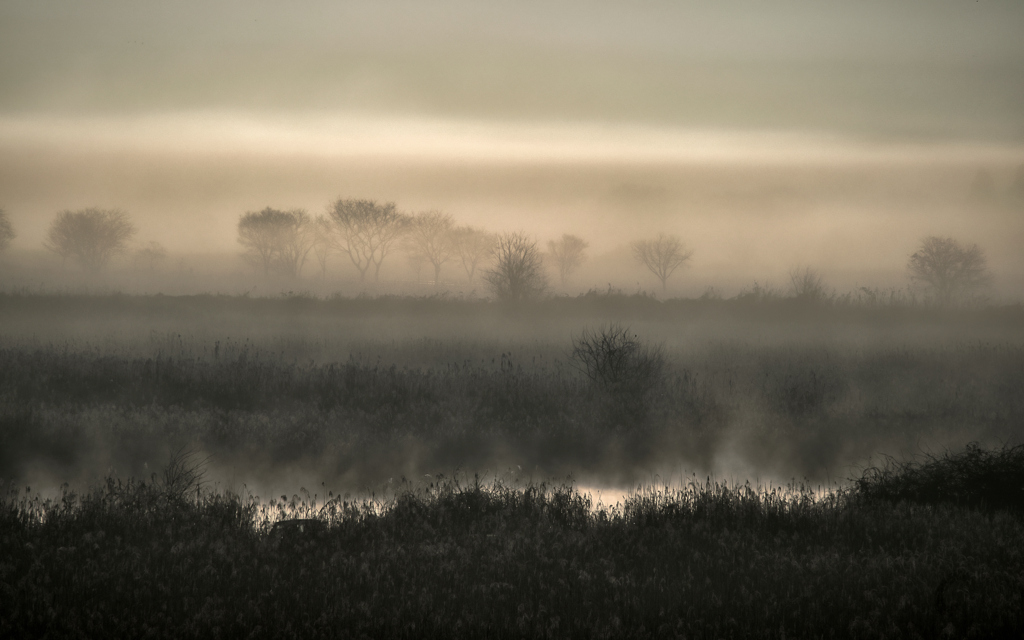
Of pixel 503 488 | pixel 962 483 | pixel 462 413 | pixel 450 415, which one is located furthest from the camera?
pixel 462 413

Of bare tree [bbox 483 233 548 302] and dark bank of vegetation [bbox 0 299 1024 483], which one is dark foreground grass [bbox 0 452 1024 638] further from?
bare tree [bbox 483 233 548 302]

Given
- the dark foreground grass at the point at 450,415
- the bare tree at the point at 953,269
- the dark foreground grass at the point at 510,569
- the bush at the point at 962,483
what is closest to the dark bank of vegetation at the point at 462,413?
the dark foreground grass at the point at 450,415

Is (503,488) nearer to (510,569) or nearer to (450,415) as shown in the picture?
(510,569)

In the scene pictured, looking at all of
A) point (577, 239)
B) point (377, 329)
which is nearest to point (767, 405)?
point (377, 329)

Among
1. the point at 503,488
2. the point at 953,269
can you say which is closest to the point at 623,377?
the point at 503,488

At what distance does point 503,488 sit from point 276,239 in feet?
249

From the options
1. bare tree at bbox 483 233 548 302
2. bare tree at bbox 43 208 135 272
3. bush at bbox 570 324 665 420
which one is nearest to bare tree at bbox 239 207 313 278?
bare tree at bbox 43 208 135 272

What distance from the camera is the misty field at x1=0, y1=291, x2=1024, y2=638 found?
683 cm

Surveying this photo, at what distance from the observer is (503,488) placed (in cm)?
1178

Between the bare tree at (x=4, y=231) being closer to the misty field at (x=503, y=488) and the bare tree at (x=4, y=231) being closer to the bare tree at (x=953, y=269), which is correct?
the misty field at (x=503, y=488)

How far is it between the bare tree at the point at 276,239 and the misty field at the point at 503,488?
168ft

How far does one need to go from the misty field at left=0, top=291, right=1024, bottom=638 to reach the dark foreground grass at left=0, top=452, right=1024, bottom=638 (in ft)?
0.13

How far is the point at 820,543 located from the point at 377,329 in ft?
93.6

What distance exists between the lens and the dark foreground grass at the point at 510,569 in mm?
6516
